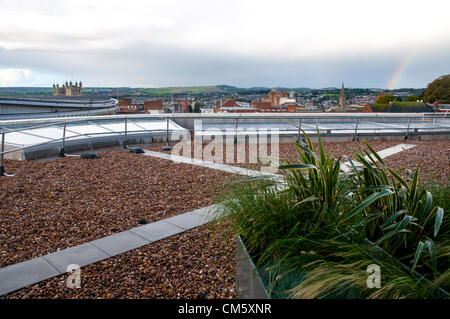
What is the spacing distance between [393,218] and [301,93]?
50.8 meters

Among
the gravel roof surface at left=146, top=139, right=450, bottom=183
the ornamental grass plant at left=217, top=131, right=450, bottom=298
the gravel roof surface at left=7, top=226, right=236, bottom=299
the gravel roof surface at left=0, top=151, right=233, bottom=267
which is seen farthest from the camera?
A: the gravel roof surface at left=146, top=139, right=450, bottom=183

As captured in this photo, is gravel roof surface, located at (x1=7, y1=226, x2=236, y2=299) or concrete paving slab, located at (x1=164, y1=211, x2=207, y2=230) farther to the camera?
concrete paving slab, located at (x1=164, y1=211, x2=207, y2=230)

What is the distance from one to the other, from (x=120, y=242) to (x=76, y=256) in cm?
52

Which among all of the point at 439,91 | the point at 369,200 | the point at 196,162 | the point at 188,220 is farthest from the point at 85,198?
the point at 439,91

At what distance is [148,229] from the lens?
435 centimetres

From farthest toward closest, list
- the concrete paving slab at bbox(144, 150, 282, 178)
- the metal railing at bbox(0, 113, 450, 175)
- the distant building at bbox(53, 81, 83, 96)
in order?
the distant building at bbox(53, 81, 83, 96), the metal railing at bbox(0, 113, 450, 175), the concrete paving slab at bbox(144, 150, 282, 178)

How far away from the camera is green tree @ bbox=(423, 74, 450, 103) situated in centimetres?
3412

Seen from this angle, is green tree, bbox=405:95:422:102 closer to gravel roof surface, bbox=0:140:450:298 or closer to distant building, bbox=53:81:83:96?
gravel roof surface, bbox=0:140:450:298

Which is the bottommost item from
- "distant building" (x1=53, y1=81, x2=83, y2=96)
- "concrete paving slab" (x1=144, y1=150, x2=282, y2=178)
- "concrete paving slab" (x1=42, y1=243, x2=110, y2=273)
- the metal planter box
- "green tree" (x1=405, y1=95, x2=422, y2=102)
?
"concrete paving slab" (x1=42, y1=243, x2=110, y2=273)

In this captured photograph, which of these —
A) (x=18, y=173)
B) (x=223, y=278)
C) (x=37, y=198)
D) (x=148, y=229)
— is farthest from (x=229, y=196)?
(x=18, y=173)

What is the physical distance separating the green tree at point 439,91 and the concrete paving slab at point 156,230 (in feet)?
123

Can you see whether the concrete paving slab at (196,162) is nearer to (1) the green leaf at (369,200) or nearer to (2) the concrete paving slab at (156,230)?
(2) the concrete paving slab at (156,230)

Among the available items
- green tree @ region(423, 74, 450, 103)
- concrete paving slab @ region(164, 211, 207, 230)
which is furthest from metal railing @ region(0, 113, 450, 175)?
green tree @ region(423, 74, 450, 103)

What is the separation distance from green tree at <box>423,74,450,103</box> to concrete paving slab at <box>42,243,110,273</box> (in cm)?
3858
